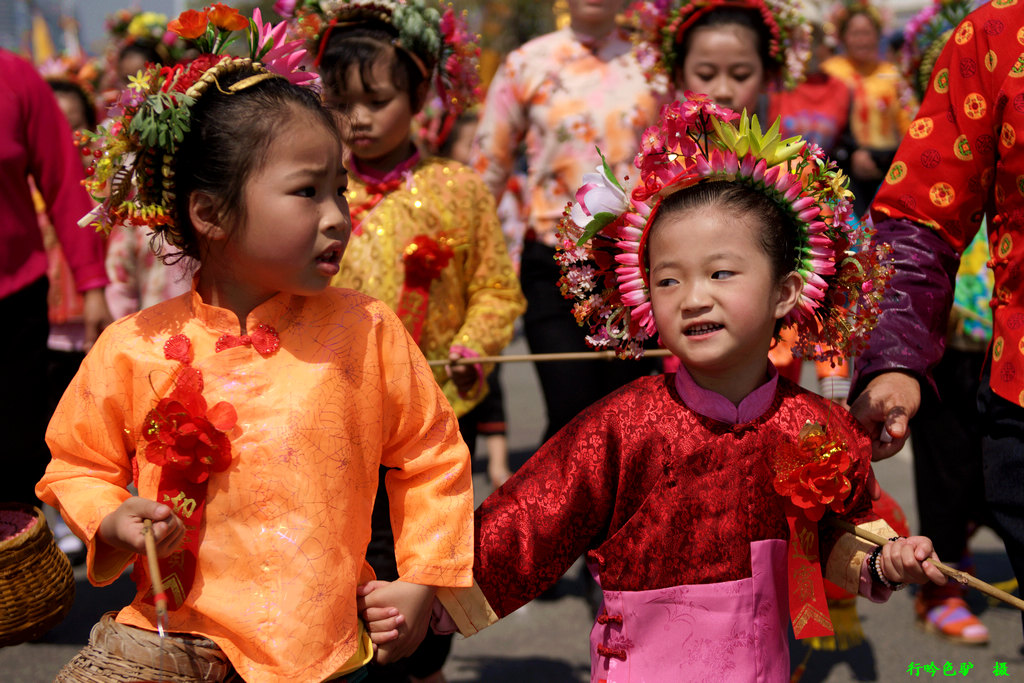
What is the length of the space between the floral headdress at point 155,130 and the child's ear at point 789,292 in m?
1.19

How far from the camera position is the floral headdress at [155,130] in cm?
221

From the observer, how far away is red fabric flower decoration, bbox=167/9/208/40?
7.53ft

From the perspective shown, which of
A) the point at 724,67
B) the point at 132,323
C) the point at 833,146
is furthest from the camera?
the point at 833,146

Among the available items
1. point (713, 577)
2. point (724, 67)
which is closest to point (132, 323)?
point (713, 577)

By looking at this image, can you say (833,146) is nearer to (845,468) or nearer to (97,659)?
(845,468)

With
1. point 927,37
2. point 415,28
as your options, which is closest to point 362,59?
point 415,28

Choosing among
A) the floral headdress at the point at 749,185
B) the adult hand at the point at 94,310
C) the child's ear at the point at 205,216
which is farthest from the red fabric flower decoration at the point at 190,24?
the adult hand at the point at 94,310

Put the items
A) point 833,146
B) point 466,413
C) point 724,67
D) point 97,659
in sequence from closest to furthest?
1. point 97,659
2. point 466,413
3. point 724,67
4. point 833,146

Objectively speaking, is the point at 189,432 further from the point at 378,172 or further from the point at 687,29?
the point at 687,29

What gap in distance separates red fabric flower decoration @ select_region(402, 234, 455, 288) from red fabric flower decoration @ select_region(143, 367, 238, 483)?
122 centimetres

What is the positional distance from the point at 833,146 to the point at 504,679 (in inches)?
180

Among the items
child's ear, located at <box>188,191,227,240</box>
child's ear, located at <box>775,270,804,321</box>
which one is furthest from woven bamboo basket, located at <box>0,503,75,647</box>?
child's ear, located at <box>775,270,804,321</box>

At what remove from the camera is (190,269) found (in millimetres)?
2457

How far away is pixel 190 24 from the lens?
2.30 meters
